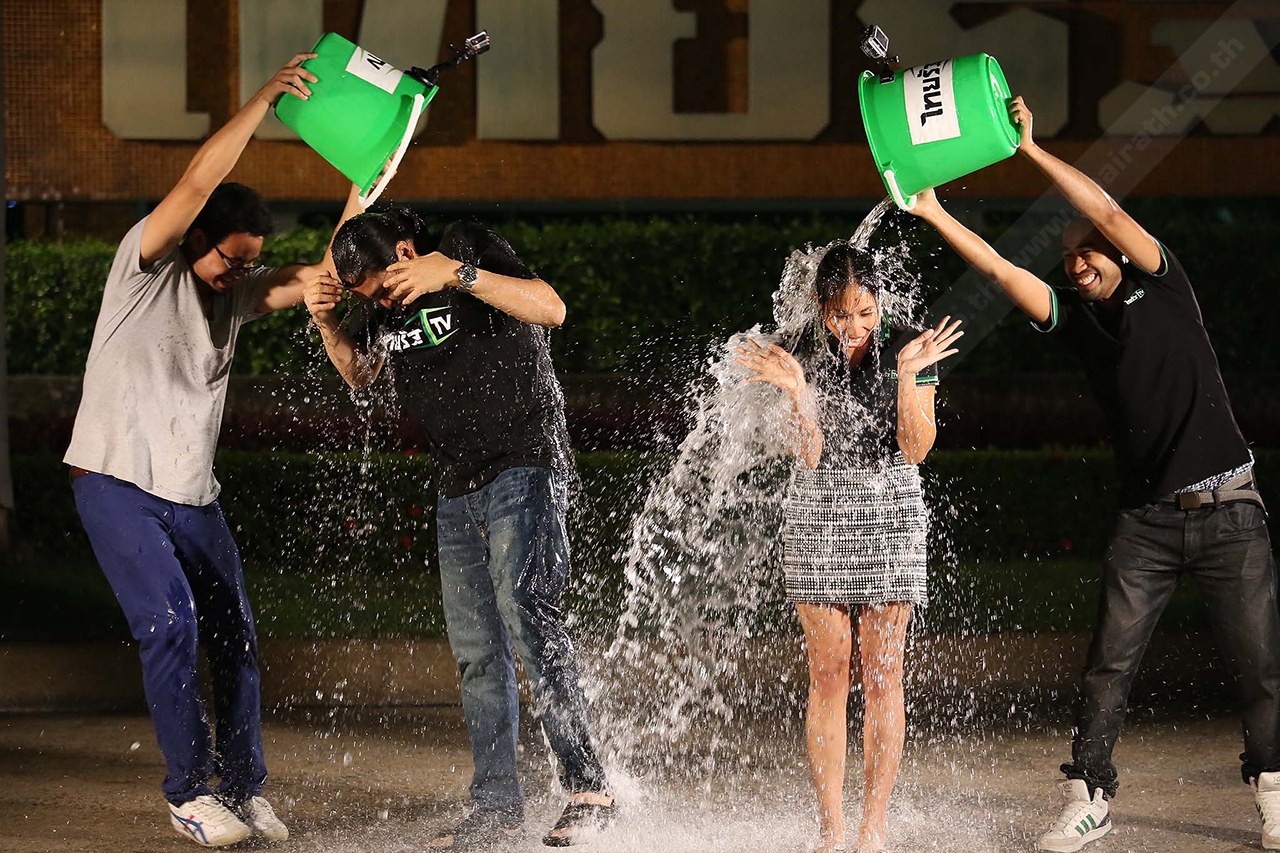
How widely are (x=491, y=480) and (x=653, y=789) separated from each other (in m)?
1.34

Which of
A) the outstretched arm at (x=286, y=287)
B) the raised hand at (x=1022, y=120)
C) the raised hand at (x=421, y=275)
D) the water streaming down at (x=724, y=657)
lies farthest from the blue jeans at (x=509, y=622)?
the raised hand at (x=1022, y=120)

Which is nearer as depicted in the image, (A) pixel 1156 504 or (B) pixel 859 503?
(B) pixel 859 503

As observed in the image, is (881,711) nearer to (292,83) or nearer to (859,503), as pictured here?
(859,503)

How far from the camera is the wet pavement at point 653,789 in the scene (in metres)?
4.84

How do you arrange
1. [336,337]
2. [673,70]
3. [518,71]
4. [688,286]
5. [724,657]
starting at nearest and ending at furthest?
[336,337]
[724,657]
[688,286]
[518,71]
[673,70]

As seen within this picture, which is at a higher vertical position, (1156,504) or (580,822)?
(1156,504)

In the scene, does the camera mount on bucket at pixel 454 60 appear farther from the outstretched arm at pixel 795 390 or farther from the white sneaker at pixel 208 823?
the white sneaker at pixel 208 823

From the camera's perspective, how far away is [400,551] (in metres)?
9.03

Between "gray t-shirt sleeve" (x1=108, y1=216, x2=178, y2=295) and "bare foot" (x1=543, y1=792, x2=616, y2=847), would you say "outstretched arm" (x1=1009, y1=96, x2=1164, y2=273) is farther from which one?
"gray t-shirt sleeve" (x1=108, y1=216, x2=178, y2=295)

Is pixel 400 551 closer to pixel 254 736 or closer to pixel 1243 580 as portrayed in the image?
pixel 254 736

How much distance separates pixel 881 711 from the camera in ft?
14.8

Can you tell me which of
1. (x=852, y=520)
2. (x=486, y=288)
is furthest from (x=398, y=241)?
(x=852, y=520)

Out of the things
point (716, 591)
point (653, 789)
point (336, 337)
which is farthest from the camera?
point (716, 591)

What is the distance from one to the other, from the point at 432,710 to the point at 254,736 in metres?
1.94
